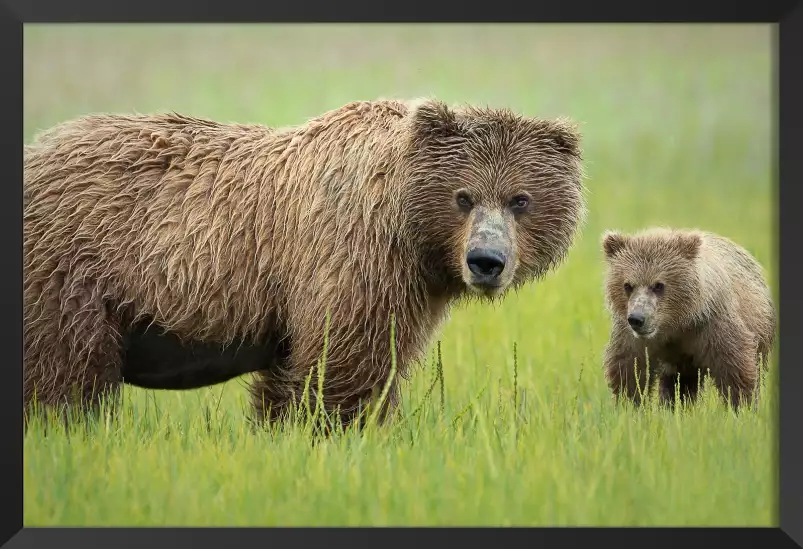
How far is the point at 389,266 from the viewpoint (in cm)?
627

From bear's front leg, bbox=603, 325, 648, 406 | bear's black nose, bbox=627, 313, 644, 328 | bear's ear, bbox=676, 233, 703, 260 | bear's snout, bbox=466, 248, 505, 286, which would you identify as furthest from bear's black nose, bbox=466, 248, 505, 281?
bear's ear, bbox=676, 233, 703, 260

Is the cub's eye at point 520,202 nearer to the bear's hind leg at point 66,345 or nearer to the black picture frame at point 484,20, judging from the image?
the black picture frame at point 484,20

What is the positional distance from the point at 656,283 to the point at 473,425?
1.74 m

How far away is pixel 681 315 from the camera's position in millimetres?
7258

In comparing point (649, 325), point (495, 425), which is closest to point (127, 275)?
point (495, 425)

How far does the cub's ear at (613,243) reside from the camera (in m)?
7.53

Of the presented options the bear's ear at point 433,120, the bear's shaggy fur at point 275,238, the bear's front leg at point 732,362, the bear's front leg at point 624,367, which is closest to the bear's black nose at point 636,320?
the bear's front leg at point 624,367

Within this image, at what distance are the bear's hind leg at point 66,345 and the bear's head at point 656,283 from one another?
318 centimetres

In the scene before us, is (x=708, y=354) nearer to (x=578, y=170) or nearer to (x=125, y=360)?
(x=578, y=170)

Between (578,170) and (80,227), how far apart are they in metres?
2.88

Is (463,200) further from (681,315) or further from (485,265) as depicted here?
(681,315)

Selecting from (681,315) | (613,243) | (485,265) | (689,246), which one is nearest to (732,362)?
(681,315)

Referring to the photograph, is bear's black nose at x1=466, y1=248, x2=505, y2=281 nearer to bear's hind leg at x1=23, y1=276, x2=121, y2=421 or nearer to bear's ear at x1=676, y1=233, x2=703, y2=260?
bear's ear at x1=676, y1=233, x2=703, y2=260

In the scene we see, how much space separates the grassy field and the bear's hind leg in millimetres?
360
